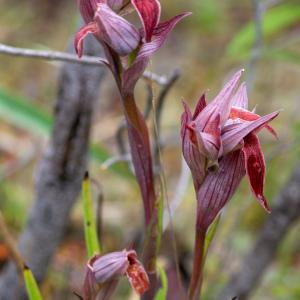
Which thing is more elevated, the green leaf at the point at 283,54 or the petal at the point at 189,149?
the petal at the point at 189,149

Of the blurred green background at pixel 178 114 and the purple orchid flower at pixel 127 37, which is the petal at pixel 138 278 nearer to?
the purple orchid flower at pixel 127 37

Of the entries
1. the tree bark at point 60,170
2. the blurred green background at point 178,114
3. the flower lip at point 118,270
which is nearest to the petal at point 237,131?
the flower lip at point 118,270

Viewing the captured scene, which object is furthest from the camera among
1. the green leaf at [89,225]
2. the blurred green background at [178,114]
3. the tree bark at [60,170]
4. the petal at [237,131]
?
the blurred green background at [178,114]

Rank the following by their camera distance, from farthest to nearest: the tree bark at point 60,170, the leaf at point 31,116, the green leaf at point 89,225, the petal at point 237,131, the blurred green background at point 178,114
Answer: the blurred green background at point 178,114
the leaf at point 31,116
the tree bark at point 60,170
the green leaf at point 89,225
the petal at point 237,131

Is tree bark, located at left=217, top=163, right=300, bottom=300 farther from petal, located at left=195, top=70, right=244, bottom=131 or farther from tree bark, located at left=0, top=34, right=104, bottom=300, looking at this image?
petal, located at left=195, top=70, right=244, bottom=131

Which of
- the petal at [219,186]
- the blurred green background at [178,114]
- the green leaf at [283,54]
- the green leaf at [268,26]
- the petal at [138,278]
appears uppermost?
the petal at [219,186]

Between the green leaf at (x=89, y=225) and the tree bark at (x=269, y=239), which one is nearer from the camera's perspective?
the green leaf at (x=89, y=225)

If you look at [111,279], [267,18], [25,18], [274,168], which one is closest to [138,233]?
[267,18]

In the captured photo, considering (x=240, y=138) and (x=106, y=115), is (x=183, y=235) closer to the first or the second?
(x=106, y=115)
